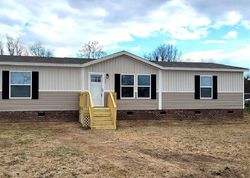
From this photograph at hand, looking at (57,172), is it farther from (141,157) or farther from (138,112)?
(138,112)

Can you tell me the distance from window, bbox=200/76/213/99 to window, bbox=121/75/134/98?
421 cm

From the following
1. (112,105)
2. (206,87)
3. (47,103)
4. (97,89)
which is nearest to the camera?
(112,105)

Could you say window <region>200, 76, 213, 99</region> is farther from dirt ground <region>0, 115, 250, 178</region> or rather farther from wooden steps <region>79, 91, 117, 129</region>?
wooden steps <region>79, 91, 117, 129</region>

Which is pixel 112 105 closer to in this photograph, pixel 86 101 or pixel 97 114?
pixel 97 114

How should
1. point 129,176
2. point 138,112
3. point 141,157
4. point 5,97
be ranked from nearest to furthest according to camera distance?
point 129,176 → point 141,157 → point 5,97 → point 138,112

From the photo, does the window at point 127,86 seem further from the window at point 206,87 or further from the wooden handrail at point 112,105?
the window at point 206,87

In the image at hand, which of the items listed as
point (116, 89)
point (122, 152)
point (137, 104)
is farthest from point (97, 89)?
point (122, 152)

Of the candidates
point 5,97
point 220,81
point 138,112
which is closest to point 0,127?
point 5,97

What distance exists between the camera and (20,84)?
17.1m

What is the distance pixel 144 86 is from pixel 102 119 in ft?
13.0

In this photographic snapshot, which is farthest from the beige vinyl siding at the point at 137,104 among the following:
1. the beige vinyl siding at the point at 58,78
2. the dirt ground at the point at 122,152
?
the dirt ground at the point at 122,152

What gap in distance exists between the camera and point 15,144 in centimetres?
1085

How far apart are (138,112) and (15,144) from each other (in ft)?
29.8

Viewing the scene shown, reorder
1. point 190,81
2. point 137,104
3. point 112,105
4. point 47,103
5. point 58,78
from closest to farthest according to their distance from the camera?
point 112,105
point 47,103
point 58,78
point 137,104
point 190,81
